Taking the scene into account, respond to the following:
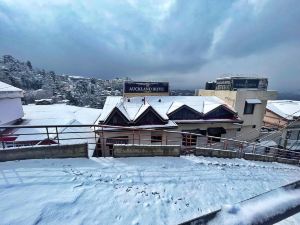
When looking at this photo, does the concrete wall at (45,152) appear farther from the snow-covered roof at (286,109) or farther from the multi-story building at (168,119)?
the snow-covered roof at (286,109)

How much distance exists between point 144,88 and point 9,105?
49.0 ft

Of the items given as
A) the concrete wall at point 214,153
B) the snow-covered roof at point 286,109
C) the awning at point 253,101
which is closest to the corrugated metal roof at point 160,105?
the awning at point 253,101

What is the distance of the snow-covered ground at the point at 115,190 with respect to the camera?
426cm

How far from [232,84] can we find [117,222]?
23.9 meters

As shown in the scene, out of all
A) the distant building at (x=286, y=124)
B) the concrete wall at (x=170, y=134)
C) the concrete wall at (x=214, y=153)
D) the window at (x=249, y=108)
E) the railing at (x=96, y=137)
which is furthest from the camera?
the distant building at (x=286, y=124)

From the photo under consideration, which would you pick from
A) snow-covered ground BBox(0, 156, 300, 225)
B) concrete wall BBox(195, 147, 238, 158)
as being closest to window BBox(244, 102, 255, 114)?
concrete wall BBox(195, 147, 238, 158)

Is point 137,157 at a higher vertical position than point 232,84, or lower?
lower

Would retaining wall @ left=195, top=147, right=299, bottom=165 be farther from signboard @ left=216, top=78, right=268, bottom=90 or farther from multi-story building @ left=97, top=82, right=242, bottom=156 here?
signboard @ left=216, top=78, right=268, bottom=90

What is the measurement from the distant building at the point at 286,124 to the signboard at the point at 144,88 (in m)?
16.0

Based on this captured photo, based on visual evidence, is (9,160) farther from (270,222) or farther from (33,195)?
(270,222)

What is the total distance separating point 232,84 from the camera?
79.9 ft

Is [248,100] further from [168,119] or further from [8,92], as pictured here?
[8,92]

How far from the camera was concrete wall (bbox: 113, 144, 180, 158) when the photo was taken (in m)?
7.77

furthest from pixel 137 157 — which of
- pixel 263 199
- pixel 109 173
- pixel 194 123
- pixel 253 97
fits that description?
pixel 253 97
